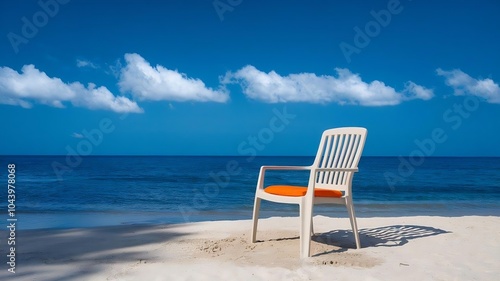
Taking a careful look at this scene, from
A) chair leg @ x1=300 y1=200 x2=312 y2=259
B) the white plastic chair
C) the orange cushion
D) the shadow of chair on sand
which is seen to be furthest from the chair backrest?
the shadow of chair on sand

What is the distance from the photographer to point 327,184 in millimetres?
4039

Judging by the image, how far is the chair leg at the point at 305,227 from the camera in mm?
3314

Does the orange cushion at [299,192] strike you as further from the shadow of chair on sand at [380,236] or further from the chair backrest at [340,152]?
the shadow of chair on sand at [380,236]

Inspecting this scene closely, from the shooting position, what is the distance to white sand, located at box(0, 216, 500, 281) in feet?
9.86

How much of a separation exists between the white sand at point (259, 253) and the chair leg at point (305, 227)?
A: 9 centimetres

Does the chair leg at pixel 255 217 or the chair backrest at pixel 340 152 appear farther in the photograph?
the chair leg at pixel 255 217

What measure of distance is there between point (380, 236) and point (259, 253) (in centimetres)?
159

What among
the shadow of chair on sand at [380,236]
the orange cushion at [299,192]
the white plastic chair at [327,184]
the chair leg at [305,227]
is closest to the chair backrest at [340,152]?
the white plastic chair at [327,184]

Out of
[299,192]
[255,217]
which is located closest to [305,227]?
[299,192]

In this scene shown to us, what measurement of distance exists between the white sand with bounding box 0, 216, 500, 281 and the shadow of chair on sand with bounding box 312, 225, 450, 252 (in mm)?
10

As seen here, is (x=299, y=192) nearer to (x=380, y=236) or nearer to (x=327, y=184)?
(x=327, y=184)

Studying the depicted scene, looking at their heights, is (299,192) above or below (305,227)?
above

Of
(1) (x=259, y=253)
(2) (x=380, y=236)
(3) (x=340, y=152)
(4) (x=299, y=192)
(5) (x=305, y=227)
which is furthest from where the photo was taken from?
(2) (x=380, y=236)

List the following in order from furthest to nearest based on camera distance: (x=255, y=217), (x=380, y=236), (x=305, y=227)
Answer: (x=380, y=236) → (x=255, y=217) → (x=305, y=227)
